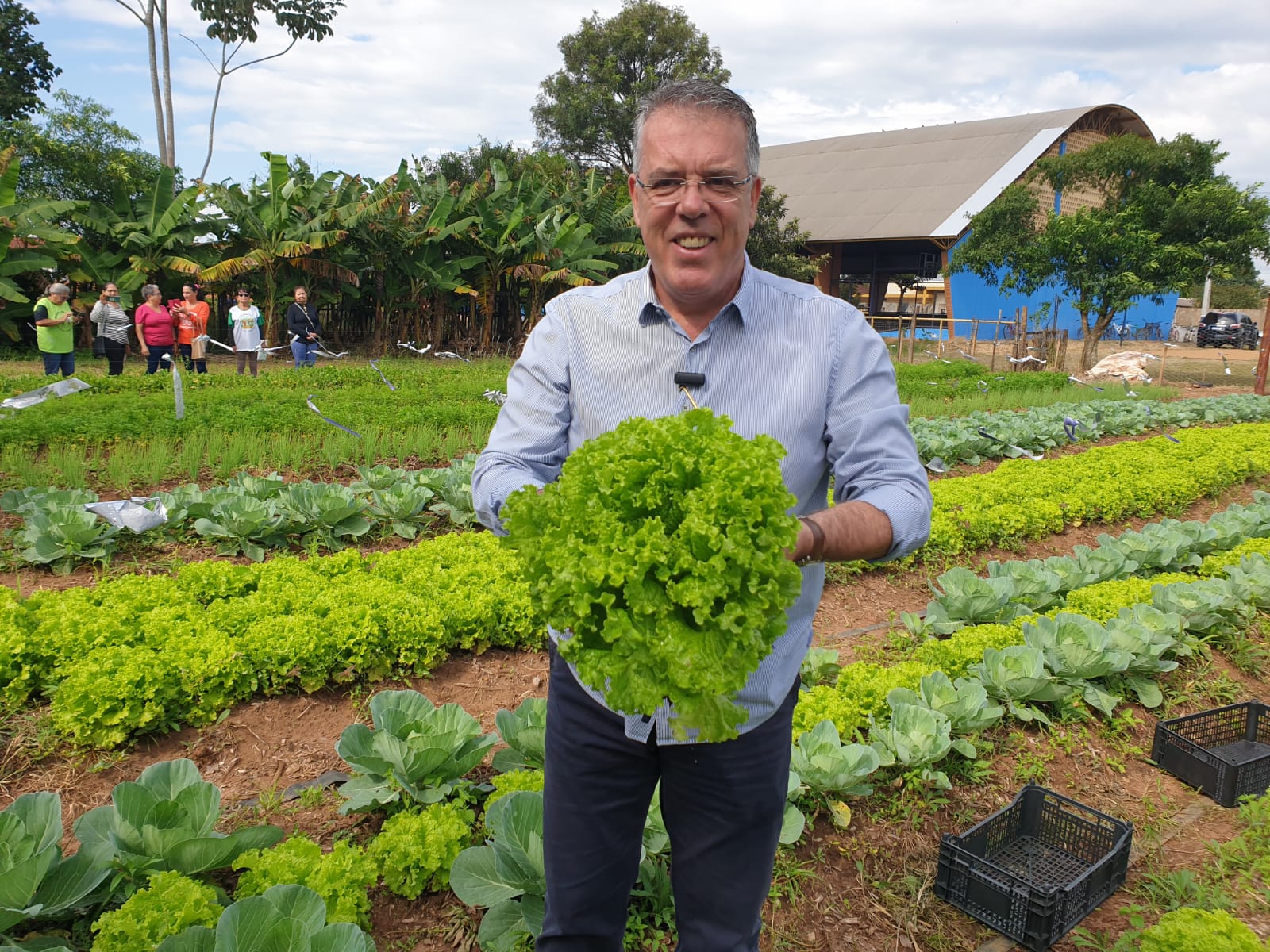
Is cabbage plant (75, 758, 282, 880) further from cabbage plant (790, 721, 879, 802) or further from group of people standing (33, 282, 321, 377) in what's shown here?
group of people standing (33, 282, 321, 377)

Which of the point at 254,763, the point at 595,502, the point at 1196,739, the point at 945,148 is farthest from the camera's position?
the point at 945,148

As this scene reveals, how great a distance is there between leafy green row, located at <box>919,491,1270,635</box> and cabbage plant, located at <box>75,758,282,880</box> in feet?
13.9

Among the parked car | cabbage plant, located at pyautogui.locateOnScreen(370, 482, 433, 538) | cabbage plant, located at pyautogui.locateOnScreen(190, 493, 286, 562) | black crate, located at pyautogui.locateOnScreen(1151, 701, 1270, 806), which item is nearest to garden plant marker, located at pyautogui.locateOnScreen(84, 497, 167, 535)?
cabbage plant, located at pyautogui.locateOnScreen(190, 493, 286, 562)

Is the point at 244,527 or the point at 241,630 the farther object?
the point at 244,527

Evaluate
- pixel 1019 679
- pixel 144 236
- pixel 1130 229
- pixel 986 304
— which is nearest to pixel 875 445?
pixel 1019 679

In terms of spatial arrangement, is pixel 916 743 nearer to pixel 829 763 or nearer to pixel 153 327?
pixel 829 763

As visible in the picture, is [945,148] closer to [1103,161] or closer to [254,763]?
[1103,161]

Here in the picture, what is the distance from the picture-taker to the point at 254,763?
4035 millimetres

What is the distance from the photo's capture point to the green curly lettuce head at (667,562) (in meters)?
1.62

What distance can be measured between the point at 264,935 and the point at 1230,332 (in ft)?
149

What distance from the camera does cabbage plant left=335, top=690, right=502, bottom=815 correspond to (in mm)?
3361

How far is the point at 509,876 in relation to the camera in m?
2.89

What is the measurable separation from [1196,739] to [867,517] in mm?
3773

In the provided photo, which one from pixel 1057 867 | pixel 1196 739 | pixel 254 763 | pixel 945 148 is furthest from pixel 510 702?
pixel 945 148
